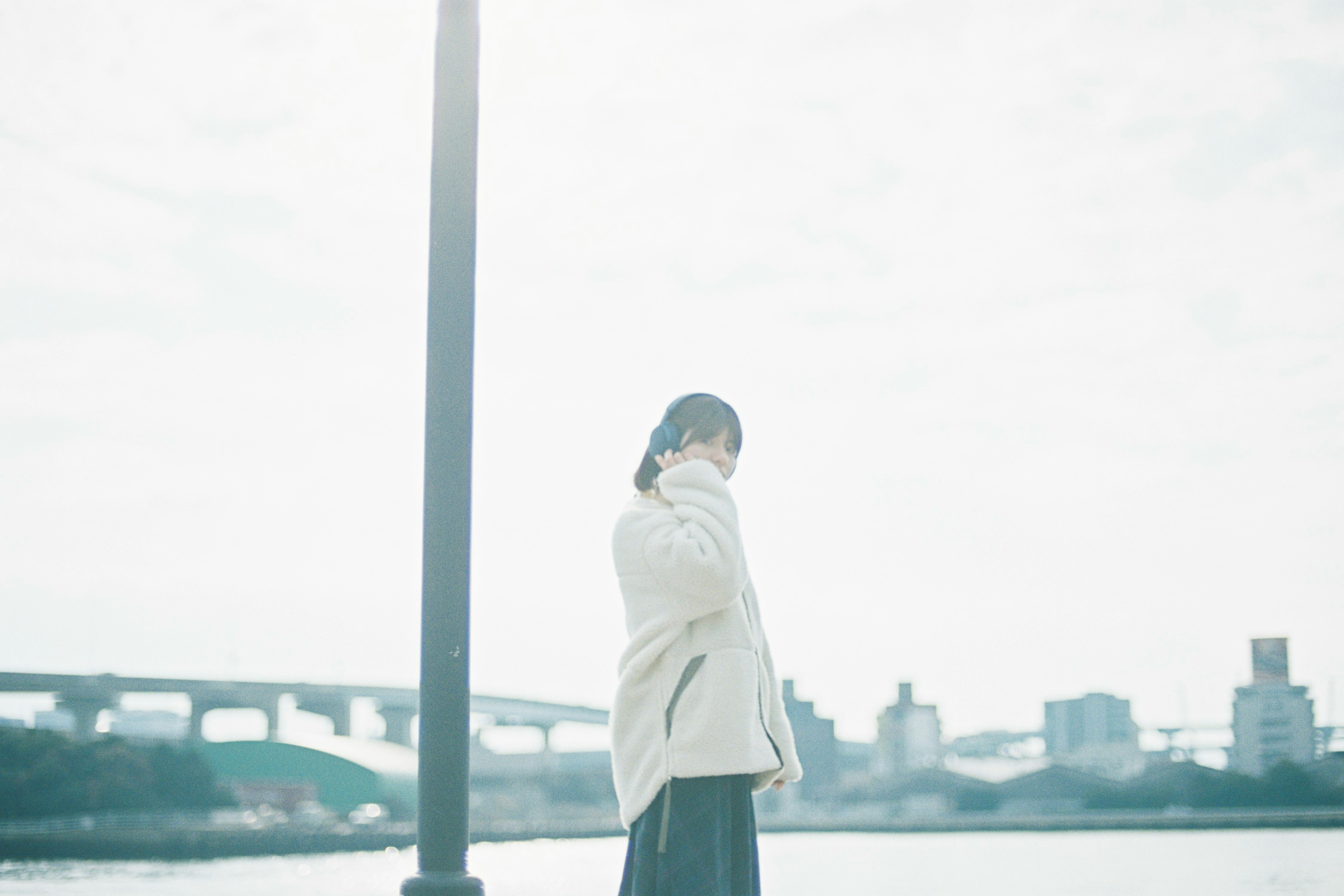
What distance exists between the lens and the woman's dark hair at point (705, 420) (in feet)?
7.81

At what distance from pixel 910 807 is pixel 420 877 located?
9161cm

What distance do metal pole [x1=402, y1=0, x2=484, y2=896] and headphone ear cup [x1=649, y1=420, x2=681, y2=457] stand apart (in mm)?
320

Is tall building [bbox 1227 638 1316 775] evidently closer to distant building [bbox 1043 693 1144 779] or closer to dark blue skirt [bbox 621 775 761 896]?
distant building [bbox 1043 693 1144 779]

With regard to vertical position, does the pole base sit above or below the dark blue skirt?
Answer: below

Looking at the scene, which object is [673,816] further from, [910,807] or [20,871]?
[910,807]

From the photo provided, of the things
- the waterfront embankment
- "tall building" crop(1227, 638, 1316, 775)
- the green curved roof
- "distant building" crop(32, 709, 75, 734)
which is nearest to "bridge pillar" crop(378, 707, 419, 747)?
the green curved roof

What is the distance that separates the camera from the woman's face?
2.37 meters

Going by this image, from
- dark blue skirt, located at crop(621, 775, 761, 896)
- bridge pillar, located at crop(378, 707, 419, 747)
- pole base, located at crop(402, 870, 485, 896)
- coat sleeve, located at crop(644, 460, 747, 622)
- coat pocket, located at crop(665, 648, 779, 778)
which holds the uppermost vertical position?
coat sleeve, located at crop(644, 460, 747, 622)

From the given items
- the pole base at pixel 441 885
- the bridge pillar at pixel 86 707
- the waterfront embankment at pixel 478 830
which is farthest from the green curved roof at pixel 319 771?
the pole base at pixel 441 885

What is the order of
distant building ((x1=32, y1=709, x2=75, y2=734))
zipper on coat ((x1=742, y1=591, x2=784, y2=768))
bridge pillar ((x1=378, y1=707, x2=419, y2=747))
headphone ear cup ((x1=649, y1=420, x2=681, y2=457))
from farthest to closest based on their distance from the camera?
1. distant building ((x1=32, y1=709, x2=75, y2=734))
2. bridge pillar ((x1=378, y1=707, x2=419, y2=747))
3. headphone ear cup ((x1=649, y1=420, x2=681, y2=457))
4. zipper on coat ((x1=742, y1=591, x2=784, y2=768))

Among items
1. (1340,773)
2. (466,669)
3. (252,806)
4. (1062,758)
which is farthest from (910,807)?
(466,669)

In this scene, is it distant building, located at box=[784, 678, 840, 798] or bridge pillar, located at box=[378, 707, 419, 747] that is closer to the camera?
bridge pillar, located at box=[378, 707, 419, 747]

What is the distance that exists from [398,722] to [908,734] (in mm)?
49762

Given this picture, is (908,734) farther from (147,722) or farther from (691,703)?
(691,703)
